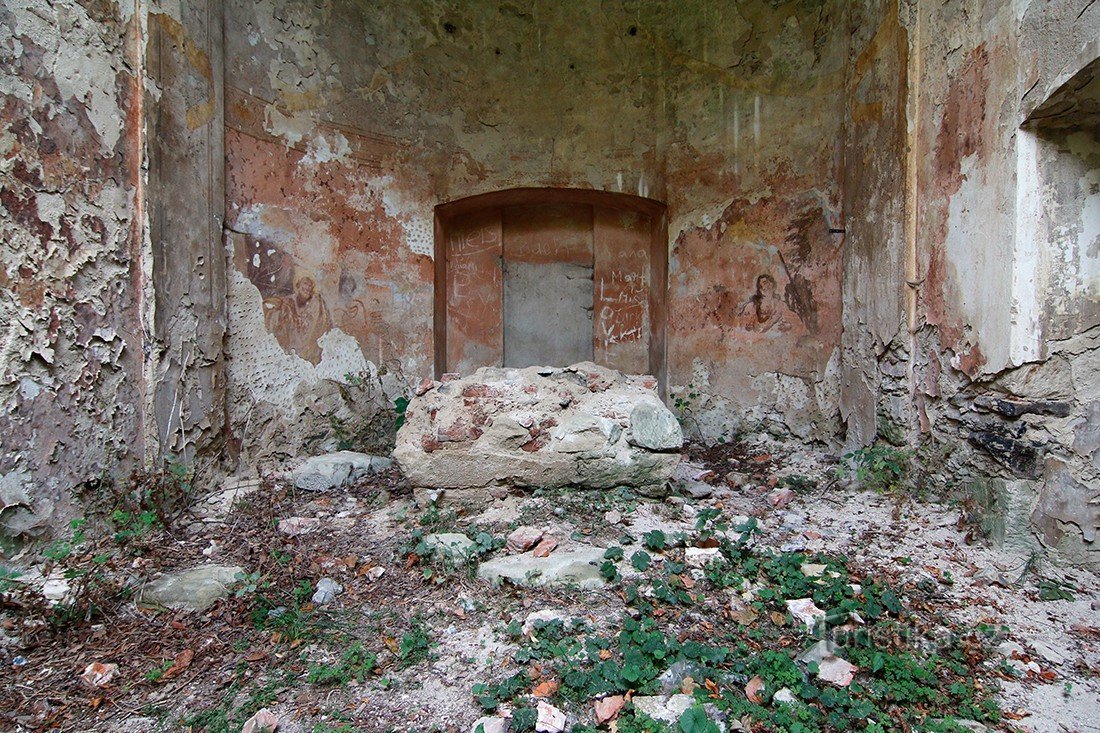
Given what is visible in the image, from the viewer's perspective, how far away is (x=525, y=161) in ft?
17.7

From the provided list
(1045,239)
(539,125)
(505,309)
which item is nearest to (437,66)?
(539,125)

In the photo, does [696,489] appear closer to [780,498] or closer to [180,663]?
[780,498]


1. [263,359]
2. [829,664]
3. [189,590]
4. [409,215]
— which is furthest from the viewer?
[409,215]

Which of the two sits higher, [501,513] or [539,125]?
[539,125]

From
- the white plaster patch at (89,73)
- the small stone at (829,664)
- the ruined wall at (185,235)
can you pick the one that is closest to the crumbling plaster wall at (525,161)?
the ruined wall at (185,235)

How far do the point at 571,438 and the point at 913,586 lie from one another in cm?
171

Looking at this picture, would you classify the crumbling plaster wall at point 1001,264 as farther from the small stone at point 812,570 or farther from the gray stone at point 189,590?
the gray stone at point 189,590

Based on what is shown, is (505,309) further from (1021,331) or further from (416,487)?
(1021,331)

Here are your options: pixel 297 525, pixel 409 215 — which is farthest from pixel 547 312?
pixel 297 525

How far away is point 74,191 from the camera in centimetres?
282

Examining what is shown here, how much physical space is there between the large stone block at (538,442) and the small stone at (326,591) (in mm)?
847

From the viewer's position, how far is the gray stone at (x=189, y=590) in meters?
2.27

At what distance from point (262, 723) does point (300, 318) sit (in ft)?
11.2

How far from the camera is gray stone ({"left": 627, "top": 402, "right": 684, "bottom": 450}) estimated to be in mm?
3166
